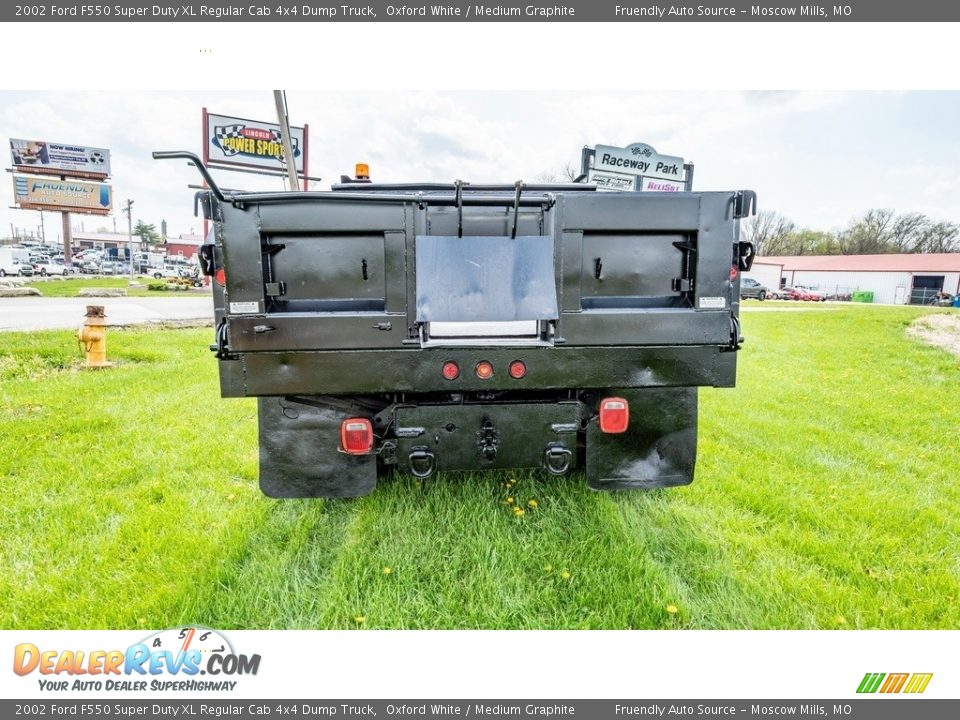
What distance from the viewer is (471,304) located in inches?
80.1

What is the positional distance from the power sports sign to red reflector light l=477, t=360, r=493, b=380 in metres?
5.07

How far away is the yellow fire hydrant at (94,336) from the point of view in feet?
21.7

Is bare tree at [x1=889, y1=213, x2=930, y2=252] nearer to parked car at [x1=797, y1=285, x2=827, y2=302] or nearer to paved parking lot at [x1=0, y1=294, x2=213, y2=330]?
parked car at [x1=797, y1=285, x2=827, y2=302]

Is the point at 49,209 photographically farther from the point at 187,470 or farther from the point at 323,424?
the point at 323,424

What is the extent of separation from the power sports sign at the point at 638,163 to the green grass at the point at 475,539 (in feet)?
12.2

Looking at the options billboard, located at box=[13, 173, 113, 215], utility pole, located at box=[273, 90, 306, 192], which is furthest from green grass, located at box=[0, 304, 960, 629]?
billboard, located at box=[13, 173, 113, 215]

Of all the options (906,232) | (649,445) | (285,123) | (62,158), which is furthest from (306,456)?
(906,232)

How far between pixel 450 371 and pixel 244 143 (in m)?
14.6

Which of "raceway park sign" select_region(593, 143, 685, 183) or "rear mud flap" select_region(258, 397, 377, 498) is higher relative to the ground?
"raceway park sign" select_region(593, 143, 685, 183)

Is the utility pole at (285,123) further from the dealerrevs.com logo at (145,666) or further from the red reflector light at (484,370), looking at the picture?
Result: the dealerrevs.com logo at (145,666)

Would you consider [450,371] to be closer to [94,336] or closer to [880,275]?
[94,336]

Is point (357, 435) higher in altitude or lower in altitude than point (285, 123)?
lower

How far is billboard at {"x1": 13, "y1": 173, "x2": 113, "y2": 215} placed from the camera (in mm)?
26219

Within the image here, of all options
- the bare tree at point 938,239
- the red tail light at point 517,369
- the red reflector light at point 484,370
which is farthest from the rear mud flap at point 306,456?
the bare tree at point 938,239
